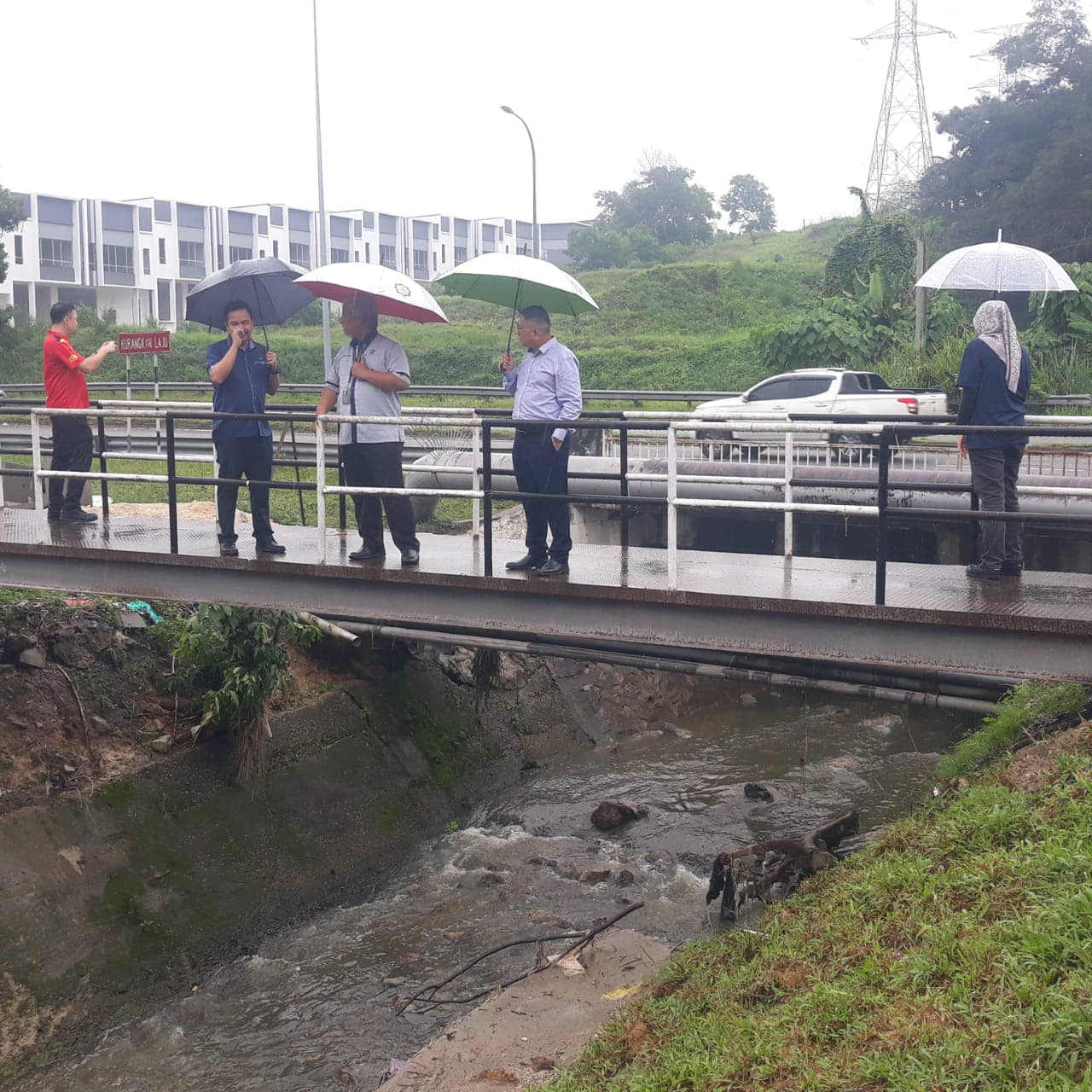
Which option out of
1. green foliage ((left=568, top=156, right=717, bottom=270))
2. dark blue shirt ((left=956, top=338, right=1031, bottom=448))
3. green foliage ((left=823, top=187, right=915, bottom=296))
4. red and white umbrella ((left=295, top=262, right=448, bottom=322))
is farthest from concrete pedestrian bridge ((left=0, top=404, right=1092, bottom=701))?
green foliage ((left=568, top=156, right=717, bottom=270))

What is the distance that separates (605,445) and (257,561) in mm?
9154

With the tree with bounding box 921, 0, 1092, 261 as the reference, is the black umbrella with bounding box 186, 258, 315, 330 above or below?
below

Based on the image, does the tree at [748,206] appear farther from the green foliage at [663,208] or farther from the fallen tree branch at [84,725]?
the fallen tree branch at [84,725]

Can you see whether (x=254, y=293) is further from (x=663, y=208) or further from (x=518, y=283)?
(x=663, y=208)

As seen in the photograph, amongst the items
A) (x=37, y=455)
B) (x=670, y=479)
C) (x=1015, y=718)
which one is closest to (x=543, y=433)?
(x=670, y=479)

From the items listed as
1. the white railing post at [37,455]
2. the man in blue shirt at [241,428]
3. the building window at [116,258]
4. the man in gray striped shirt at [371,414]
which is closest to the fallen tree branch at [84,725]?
the white railing post at [37,455]

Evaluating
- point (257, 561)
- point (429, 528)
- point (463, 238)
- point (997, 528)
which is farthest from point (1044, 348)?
point (463, 238)

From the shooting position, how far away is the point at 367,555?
26.5ft

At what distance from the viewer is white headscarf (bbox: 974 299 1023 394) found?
721 cm

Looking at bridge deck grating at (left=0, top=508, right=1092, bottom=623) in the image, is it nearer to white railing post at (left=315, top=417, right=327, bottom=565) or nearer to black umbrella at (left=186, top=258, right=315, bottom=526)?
white railing post at (left=315, top=417, right=327, bottom=565)

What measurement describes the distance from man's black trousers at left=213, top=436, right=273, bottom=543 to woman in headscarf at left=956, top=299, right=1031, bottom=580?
179 inches

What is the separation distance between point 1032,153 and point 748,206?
46647 mm

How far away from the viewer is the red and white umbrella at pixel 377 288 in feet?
25.1

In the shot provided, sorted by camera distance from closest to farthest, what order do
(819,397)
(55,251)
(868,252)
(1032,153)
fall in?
(819,397) → (1032,153) → (868,252) → (55,251)
